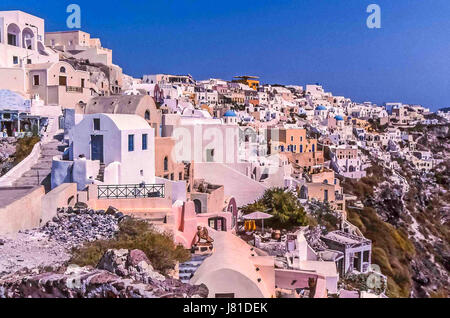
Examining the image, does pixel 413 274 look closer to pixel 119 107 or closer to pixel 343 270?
pixel 343 270

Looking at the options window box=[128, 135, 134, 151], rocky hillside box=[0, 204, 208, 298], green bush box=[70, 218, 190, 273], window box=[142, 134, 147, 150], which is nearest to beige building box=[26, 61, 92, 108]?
window box=[142, 134, 147, 150]

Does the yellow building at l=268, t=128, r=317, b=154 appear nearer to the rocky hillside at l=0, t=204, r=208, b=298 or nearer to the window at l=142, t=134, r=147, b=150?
the window at l=142, t=134, r=147, b=150

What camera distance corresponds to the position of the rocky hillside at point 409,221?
759 inches

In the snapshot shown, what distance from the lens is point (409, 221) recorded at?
115ft

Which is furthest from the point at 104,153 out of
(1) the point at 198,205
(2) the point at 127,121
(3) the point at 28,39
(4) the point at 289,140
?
(4) the point at 289,140

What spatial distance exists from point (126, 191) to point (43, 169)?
394 cm

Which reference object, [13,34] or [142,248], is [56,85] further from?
[142,248]

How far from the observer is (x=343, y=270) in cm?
1189

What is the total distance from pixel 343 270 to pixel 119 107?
9005 millimetres

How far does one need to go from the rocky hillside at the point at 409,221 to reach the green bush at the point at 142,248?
7.67m

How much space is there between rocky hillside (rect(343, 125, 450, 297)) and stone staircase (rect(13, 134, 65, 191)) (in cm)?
1047

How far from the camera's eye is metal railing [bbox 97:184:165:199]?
10305 millimetres
